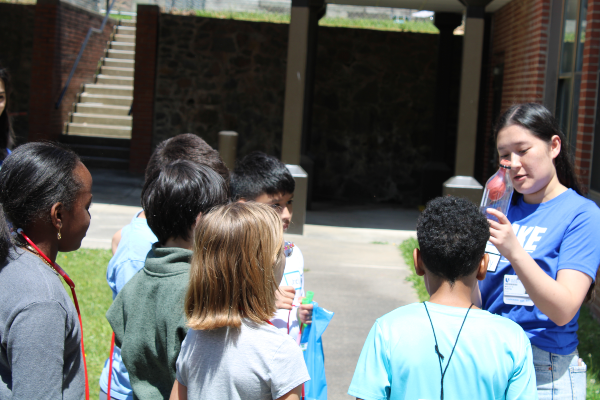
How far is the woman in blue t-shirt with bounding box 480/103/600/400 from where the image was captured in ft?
5.95

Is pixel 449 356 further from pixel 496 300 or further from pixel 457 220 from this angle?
pixel 496 300

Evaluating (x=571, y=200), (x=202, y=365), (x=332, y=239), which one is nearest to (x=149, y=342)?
(x=202, y=365)

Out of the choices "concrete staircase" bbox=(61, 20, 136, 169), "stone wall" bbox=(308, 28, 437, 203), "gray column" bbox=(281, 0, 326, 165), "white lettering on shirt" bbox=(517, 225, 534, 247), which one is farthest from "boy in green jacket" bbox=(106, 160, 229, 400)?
"concrete staircase" bbox=(61, 20, 136, 169)

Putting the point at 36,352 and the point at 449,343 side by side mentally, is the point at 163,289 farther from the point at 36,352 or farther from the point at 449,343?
the point at 449,343

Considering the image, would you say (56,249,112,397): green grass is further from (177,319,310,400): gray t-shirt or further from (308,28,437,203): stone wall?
(308,28,437,203): stone wall

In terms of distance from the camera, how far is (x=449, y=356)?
62.1 inches

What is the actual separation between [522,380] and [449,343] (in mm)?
225

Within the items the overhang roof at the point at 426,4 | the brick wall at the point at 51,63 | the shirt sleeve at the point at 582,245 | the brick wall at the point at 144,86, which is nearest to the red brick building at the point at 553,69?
the overhang roof at the point at 426,4

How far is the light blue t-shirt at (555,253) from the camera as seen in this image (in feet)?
6.35

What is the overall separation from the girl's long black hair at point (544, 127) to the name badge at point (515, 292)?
0.46m

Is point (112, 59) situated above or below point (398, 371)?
above

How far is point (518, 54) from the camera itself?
27.7 feet

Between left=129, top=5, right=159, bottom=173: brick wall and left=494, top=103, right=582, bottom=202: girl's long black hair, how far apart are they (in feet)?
34.0

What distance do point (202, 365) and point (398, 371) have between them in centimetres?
54
